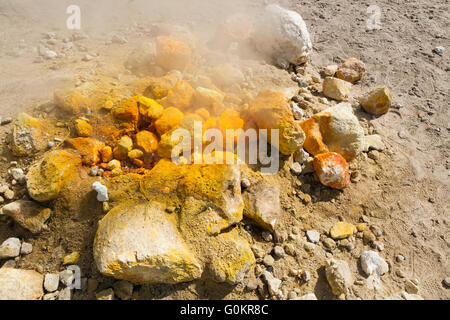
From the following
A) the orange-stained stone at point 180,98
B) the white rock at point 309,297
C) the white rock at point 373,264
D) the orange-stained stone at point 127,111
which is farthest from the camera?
the orange-stained stone at point 180,98

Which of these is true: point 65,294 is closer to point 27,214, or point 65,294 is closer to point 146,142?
point 27,214

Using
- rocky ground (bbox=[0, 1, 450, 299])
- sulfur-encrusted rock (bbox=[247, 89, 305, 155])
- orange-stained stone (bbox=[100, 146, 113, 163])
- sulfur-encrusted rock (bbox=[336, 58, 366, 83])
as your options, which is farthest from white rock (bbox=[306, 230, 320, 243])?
sulfur-encrusted rock (bbox=[336, 58, 366, 83])

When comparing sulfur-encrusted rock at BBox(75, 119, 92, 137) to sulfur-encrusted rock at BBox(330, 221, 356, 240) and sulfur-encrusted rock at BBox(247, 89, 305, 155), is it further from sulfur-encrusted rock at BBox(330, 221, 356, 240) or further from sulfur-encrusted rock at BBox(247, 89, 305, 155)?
sulfur-encrusted rock at BBox(330, 221, 356, 240)

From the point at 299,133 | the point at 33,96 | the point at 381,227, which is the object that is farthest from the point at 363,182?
the point at 33,96

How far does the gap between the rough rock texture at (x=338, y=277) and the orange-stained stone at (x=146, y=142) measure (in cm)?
190

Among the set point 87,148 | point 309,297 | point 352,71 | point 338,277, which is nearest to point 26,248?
point 87,148

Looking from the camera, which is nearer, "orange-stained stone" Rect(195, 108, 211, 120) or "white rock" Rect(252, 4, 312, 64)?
"orange-stained stone" Rect(195, 108, 211, 120)

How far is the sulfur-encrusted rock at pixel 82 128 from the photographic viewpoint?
264 centimetres

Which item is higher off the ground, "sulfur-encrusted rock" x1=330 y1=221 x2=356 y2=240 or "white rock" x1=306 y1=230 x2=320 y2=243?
"sulfur-encrusted rock" x1=330 y1=221 x2=356 y2=240

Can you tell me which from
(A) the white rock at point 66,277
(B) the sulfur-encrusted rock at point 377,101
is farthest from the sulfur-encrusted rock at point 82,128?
(B) the sulfur-encrusted rock at point 377,101

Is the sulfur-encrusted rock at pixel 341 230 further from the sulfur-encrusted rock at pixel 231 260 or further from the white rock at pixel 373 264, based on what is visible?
the sulfur-encrusted rock at pixel 231 260

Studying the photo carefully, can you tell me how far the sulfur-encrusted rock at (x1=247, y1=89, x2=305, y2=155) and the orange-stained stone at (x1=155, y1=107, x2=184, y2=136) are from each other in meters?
0.79

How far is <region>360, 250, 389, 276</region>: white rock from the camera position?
2.51m

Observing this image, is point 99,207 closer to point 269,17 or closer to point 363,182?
point 363,182
